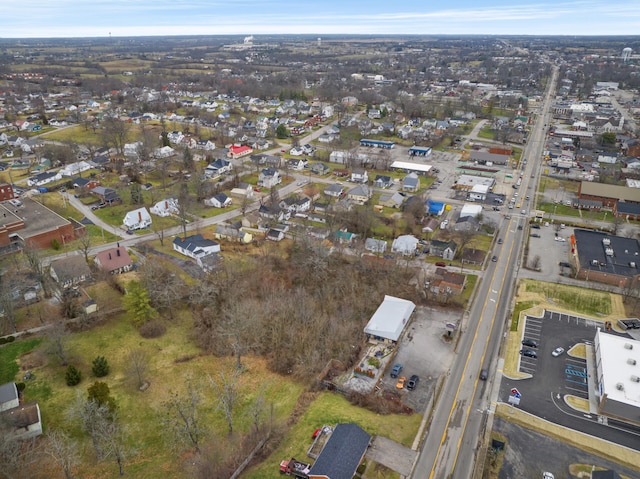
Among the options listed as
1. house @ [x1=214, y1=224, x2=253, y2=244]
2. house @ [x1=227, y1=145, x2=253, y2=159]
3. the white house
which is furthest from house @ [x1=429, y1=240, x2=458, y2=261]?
the white house

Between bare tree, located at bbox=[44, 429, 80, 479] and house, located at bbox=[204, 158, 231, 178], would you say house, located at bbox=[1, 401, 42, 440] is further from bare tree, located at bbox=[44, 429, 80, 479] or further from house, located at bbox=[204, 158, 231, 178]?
house, located at bbox=[204, 158, 231, 178]

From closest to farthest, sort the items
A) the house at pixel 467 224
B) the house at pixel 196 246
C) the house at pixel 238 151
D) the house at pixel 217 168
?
the house at pixel 196 246 < the house at pixel 467 224 < the house at pixel 217 168 < the house at pixel 238 151

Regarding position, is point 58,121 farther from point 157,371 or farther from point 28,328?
point 157,371

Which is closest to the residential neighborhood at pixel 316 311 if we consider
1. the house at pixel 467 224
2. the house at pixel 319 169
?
the house at pixel 467 224

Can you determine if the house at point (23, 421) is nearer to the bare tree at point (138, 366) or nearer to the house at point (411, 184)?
the bare tree at point (138, 366)

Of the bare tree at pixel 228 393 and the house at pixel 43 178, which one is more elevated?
the house at pixel 43 178

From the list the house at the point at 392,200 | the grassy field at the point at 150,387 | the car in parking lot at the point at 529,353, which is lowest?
the grassy field at the point at 150,387
